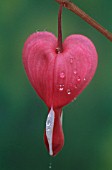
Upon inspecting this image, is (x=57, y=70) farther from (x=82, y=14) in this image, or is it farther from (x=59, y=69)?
(x=82, y=14)

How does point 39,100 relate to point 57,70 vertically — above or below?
above

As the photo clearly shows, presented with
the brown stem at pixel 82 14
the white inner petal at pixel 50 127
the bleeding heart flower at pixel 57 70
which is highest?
the brown stem at pixel 82 14

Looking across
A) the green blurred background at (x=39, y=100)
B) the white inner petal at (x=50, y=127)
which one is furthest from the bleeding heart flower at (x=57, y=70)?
the green blurred background at (x=39, y=100)

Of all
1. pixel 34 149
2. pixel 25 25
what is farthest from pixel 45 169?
pixel 25 25

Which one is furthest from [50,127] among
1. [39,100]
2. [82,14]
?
[39,100]

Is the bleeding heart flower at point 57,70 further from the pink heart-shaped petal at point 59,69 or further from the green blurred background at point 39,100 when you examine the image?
the green blurred background at point 39,100
